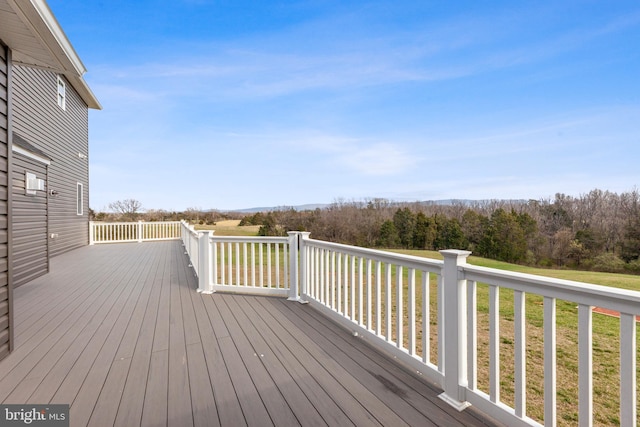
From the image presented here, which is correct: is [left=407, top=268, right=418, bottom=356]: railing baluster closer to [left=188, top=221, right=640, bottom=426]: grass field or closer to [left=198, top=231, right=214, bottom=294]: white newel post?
[left=188, top=221, right=640, bottom=426]: grass field

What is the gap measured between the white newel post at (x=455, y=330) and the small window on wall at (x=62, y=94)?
39.7 feet

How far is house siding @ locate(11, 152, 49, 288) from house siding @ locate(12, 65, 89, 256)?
1493 millimetres

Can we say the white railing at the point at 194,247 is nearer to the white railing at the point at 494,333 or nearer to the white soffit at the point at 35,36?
the white soffit at the point at 35,36

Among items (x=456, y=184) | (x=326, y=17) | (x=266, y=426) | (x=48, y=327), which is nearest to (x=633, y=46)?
(x=326, y=17)

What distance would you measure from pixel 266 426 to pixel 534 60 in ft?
45.4

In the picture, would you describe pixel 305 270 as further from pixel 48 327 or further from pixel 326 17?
pixel 326 17

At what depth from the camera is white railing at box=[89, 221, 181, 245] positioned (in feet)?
43.0

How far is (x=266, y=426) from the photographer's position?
5.43 feet

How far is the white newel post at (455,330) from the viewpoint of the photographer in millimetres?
1843

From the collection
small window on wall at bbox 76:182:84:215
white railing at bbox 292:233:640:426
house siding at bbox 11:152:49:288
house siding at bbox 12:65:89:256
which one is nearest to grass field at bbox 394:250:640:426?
white railing at bbox 292:233:640:426

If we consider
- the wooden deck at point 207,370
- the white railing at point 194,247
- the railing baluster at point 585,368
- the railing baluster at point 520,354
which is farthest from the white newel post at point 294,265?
the railing baluster at point 585,368

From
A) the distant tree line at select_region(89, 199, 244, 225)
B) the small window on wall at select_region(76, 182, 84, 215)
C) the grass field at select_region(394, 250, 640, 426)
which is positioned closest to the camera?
the grass field at select_region(394, 250, 640, 426)

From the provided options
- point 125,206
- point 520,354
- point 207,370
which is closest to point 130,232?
point 125,206

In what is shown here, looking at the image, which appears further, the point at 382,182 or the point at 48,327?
the point at 382,182
